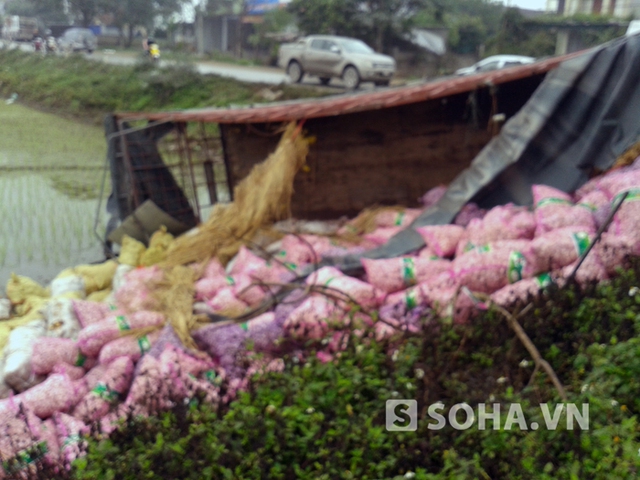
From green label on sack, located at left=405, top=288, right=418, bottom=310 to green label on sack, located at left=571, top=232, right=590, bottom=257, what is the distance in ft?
2.64

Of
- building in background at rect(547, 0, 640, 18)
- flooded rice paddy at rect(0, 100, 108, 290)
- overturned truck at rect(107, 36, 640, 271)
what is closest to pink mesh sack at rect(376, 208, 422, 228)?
overturned truck at rect(107, 36, 640, 271)

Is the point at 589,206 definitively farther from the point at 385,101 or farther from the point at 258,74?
the point at 258,74

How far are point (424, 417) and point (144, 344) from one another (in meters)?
1.70

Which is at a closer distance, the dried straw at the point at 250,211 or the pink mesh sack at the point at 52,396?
the pink mesh sack at the point at 52,396

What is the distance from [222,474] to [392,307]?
1383mm

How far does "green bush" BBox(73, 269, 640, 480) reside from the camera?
2.07 meters

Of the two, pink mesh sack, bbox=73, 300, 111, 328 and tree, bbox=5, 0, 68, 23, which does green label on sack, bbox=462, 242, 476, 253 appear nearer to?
pink mesh sack, bbox=73, 300, 111, 328

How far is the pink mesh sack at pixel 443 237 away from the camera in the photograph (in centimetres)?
373

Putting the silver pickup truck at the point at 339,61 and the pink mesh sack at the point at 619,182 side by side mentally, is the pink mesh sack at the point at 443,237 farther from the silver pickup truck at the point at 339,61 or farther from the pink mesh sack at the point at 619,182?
the silver pickup truck at the point at 339,61

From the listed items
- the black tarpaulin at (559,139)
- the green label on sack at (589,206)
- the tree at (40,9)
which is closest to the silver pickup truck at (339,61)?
the black tarpaulin at (559,139)

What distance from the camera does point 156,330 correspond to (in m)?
3.54

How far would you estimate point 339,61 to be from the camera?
50.1ft

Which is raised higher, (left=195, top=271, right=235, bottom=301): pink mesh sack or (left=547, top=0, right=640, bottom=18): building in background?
(left=547, top=0, right=640, bottom=18): building in background

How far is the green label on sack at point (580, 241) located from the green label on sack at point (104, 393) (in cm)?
225
